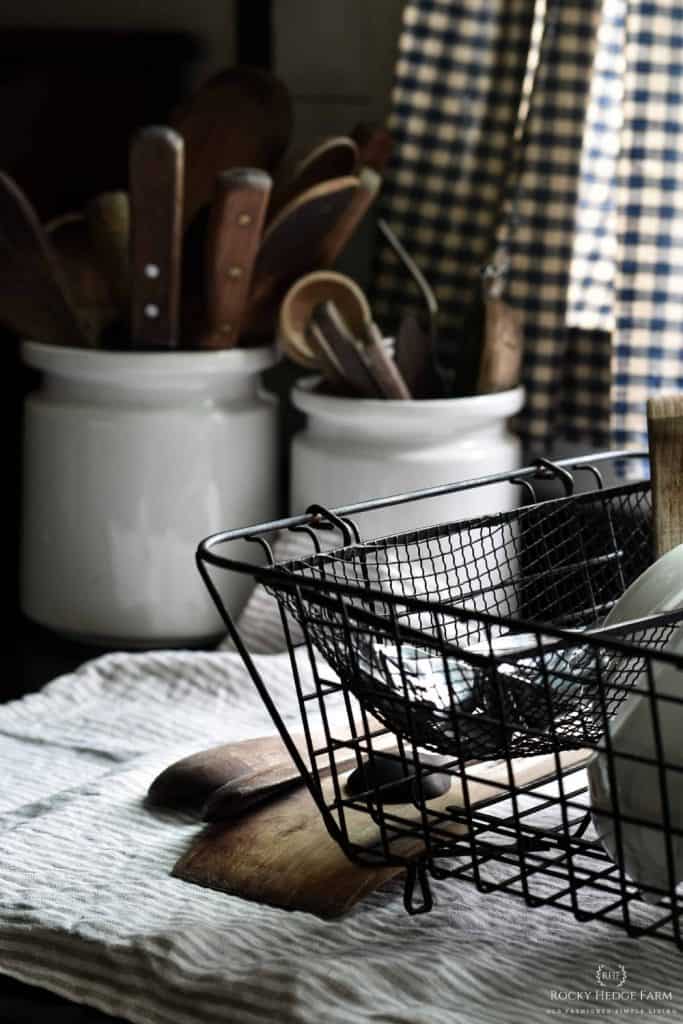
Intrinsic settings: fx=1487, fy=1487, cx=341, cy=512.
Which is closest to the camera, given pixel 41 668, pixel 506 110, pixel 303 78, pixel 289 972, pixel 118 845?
pixel 289 972

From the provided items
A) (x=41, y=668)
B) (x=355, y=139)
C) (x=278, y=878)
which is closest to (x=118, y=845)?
(x=278, y=878)

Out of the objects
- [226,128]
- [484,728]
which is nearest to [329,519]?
[484,728]

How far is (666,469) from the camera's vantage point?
60 centimetres

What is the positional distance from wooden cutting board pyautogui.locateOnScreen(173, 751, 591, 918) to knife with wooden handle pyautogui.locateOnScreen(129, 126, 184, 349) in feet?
1.36

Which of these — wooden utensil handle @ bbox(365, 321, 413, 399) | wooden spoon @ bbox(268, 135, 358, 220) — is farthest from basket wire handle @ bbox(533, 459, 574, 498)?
wooden spoon @ bbox(268, 135, 358, 220)

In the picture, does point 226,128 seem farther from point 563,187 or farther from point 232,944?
point 232,944

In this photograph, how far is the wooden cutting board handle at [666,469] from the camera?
603mm

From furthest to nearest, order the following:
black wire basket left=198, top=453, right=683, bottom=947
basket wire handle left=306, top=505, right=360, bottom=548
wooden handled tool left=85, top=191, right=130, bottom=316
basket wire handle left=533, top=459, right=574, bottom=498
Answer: wooden handled tool left=85, top=191, right=130, bottom=316
basket wire handle left=533, top=459, right=574, bottom=498
basket wire handle left=306, top=505, right=360, bottom=548
black wire basket left=198, top=453, right=683, bottom=947

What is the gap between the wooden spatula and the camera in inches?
36.9

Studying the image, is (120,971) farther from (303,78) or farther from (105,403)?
(303,78)

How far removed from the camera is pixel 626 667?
1.78ft

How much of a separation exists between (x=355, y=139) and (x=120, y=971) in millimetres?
714

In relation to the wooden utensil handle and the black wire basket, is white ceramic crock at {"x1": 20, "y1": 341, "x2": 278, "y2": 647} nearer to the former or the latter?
the wooden utensil handle

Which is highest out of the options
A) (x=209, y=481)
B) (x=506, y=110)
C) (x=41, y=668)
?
(x=506, y=110)
